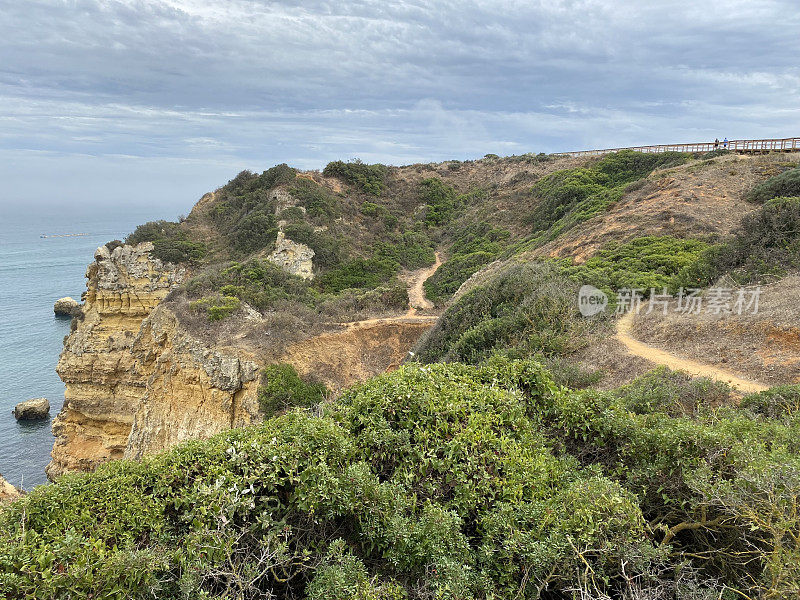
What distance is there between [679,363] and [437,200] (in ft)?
120

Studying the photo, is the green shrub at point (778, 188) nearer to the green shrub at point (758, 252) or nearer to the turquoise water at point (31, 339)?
the green shrub at point (758, 252)

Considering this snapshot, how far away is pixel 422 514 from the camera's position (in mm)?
4656

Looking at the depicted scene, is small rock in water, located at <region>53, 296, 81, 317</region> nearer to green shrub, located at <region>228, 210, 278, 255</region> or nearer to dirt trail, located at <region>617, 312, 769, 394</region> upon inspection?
green shrub, located at <region>228, 210, 278, 255</region>

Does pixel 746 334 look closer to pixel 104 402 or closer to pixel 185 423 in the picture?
pixel 185 423

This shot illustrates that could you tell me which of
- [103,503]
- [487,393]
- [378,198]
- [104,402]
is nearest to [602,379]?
[487,393]

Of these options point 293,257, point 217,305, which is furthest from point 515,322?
point 293,257

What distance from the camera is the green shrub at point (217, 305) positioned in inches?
699

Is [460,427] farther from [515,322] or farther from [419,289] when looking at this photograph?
[419,289]

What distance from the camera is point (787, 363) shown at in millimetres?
9305

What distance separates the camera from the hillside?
4098mm

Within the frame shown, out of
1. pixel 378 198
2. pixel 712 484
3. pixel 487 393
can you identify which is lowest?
pixel 712 484

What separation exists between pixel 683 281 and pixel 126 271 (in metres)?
26.3

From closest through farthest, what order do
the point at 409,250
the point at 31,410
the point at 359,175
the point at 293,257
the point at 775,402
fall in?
the point at 775,402 → the point at 31,410 → the point at 293,257 → the point at 409,250 → the point at 359,175
